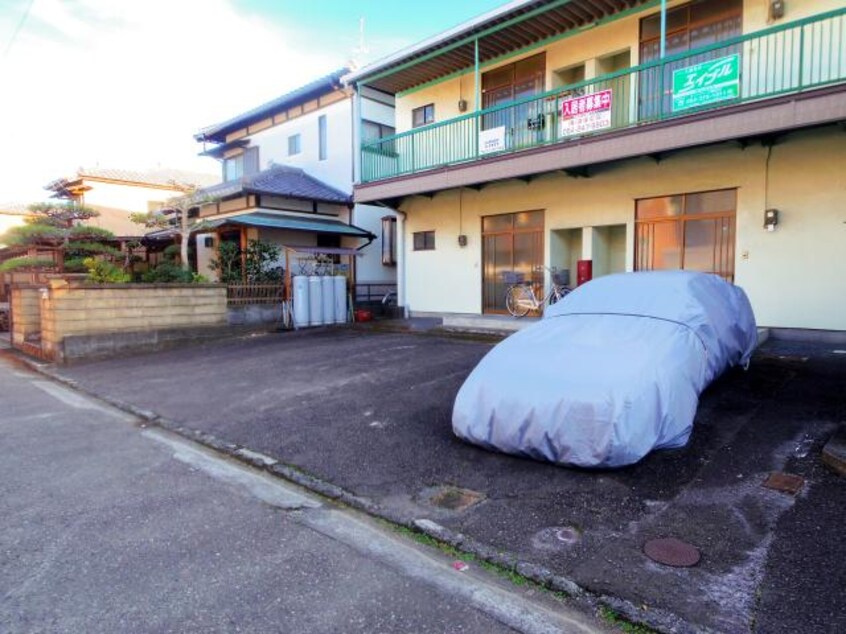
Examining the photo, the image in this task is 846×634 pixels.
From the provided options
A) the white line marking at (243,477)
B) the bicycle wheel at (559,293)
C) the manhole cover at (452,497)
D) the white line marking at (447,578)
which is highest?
the bicycle wheel at (559,293)

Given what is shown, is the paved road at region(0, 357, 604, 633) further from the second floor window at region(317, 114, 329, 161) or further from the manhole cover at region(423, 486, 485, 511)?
the second floor window at region(317, 114, 329, 161)

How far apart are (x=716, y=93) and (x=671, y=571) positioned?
7604 millimetres

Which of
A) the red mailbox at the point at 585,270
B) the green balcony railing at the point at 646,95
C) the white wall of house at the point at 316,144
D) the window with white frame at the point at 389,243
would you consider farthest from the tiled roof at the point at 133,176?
the red mailbox at the point at 585,270

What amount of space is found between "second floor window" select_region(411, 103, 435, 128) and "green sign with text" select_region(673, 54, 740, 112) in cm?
659

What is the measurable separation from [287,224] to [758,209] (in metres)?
11.6

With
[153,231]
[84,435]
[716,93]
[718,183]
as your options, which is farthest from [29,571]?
[153,231]

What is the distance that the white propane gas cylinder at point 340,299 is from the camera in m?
13.8

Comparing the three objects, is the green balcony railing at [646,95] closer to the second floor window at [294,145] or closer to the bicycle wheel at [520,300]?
the bicycle wheel at [520,300]

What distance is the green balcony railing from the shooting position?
25.1ft

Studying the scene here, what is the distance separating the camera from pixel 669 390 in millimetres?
3834

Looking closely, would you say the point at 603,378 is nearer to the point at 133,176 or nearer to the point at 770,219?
the point at 770,219

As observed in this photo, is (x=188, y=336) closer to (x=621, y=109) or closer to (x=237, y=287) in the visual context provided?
(x=237, y=287)

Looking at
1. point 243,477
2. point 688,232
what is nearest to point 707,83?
point 688,232

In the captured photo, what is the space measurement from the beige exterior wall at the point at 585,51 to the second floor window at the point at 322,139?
14.7 ft
